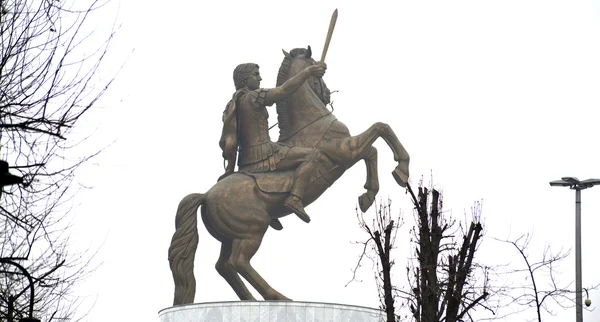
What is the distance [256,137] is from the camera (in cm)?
2141

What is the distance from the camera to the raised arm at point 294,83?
20891mm

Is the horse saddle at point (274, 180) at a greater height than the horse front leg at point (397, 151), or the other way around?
the horse front leg at point (397, 151)

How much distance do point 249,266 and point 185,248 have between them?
1.17 metres

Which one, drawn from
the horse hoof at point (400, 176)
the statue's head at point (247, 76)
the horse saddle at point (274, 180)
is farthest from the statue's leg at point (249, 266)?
the statue's head at point (247, 76)

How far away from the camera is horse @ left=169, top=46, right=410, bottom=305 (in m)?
20.7

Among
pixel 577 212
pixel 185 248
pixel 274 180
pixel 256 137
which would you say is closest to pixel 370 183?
pixel 274 180

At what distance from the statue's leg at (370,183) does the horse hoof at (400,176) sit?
15.7 inches

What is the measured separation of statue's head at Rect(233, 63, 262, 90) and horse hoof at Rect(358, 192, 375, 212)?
2.72m

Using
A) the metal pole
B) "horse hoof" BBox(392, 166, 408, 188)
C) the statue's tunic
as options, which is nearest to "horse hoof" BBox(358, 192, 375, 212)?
"horse hoof" BBox(392, 166, 408, 188)

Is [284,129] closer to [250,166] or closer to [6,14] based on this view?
[250,166]

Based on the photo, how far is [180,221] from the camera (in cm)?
2102

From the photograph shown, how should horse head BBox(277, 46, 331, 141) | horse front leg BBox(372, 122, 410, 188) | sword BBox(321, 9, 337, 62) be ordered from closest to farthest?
horse front leg BBox(372, 122, 410, 188) < horse head BBox(277, 46, 331, 141) < sword BBox(321, 9, 337, 62)

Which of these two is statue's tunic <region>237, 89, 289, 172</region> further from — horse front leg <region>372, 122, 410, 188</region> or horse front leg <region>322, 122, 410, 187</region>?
horse front leg <region>372, 122, 410, 188</region>

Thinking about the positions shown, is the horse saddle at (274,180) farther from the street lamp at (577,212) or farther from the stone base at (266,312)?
the street lamp at (577,212)
